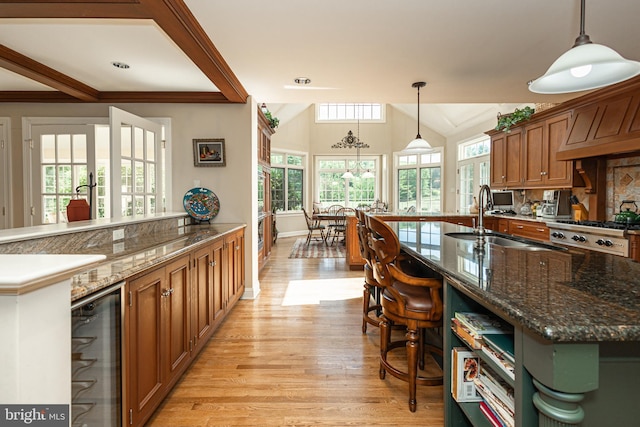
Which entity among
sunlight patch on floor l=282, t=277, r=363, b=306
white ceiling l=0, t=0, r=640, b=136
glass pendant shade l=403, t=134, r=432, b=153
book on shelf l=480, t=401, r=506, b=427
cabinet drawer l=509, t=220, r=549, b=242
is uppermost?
white ceiling l=0, t=0, r=640, b=136

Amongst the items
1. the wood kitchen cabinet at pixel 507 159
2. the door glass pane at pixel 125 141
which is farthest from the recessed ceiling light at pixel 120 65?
the wood kitchen cabinet at pixel 507 159

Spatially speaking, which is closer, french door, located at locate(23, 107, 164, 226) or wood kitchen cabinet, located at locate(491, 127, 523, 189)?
french door, located at locate(23, 107, 164, 226)

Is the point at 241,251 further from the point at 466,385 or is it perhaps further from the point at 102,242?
the point at 466,385

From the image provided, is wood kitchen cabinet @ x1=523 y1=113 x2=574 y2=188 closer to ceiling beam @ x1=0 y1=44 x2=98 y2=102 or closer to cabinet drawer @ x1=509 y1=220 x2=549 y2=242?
cabinet drawer @ x1=509 y1=220 x2=549 y2=242

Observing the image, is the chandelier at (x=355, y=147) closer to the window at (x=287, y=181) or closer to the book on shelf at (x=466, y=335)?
the window at (x=287, y=181)

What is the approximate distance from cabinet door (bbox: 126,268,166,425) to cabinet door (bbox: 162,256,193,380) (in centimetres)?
9

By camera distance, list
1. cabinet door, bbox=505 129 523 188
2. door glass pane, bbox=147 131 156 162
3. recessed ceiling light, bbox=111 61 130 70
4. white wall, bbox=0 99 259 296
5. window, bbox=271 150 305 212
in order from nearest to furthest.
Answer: recessed ceiling light, bbox=111 61 130 70 < door glass pane, bbox=147 131 156 162 < white wall, bbox=0 99 259 296 < cabinet door, bbox=505 129 523 188 < window, bbox=271 150 305 212

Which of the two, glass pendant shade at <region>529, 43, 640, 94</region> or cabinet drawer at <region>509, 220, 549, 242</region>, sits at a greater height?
glass pendant shade at <region>529, 43, 640, 94</region>

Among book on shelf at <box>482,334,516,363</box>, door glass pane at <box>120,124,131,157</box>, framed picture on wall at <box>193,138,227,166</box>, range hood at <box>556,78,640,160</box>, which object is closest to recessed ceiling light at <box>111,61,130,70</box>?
door glass pane at <box>120,124,131,157</box>

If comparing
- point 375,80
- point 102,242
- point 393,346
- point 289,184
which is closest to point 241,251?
point 102,242

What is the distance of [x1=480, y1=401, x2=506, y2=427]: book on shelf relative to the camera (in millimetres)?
1163

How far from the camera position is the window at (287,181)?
9273mm

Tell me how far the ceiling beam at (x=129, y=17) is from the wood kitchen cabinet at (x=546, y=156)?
156 inches

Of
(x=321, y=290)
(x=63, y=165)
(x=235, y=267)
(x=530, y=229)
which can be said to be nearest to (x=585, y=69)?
(x=235, y=267)
